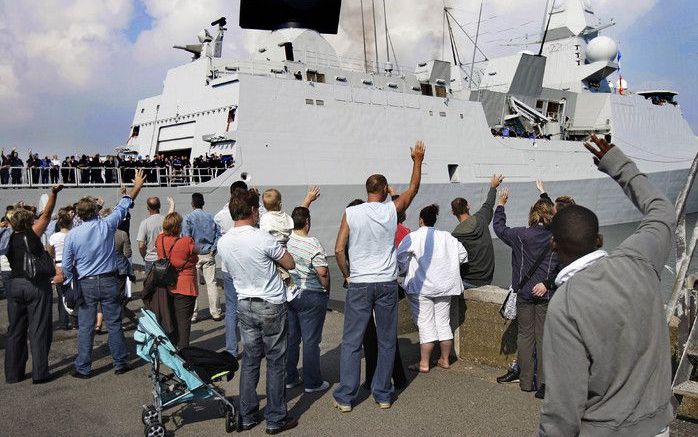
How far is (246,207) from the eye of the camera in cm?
370

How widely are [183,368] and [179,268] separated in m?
1.51

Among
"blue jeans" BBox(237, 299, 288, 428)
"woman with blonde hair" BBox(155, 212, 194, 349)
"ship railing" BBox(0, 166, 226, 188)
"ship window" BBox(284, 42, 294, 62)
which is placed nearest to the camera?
"blue jeans" BBox(237, 299, 288, 428)

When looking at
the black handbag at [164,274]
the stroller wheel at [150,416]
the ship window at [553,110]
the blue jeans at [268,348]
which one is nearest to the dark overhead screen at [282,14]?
the ship window at [553,110]

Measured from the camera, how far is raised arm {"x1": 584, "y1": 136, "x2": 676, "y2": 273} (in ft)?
6.07

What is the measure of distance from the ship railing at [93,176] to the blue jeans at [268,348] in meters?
8.92

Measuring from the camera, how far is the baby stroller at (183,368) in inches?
146

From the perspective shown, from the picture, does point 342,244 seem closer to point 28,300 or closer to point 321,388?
point 321,388

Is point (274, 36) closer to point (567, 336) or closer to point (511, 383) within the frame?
point (511, 383)

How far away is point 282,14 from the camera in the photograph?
1867 centimetres

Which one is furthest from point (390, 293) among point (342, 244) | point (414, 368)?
point (414, 368)

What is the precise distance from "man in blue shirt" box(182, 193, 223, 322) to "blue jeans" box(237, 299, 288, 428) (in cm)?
330

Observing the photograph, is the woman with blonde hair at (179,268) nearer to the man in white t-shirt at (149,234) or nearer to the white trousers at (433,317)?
the man in white t-shirt at (149,234)

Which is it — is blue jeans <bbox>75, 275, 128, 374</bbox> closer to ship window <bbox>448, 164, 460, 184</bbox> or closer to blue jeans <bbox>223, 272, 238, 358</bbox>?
blue jeans <bbox>223, 272, 238, 358</bbox>

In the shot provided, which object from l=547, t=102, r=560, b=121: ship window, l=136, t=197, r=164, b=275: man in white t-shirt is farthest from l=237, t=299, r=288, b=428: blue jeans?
l=547, t=102, r=560, b=121: ship window
